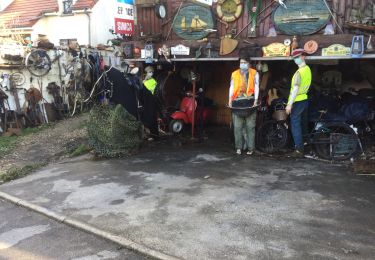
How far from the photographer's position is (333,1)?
8.20 meters

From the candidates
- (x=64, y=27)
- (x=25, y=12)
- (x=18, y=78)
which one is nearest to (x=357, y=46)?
(x=18, y=78)

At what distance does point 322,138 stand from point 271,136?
3.85 feet

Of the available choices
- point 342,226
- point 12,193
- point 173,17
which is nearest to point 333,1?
point 173,17

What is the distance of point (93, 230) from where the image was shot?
5535 millimetres

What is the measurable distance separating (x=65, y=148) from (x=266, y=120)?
568 cm

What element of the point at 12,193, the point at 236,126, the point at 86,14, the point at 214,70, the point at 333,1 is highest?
the point at 86,14

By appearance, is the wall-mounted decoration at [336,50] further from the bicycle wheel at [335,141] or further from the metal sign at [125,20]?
the metal sign at [125,20]

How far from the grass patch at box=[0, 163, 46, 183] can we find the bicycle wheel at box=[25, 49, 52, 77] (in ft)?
18.4

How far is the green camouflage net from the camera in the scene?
9.56 metres

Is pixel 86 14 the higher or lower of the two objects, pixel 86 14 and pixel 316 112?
the higher

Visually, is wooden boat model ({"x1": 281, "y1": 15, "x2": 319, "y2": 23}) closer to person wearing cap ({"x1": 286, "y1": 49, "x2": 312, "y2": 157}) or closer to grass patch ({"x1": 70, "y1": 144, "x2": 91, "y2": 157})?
person wearing cap ({"x1": 286, "y1": 49, "x2": 312, "y2": 157})

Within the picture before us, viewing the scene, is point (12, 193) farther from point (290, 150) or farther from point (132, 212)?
point (290, 150)

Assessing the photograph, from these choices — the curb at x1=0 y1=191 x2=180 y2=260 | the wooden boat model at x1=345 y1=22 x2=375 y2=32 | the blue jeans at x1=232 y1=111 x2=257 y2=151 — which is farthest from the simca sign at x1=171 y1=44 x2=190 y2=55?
the curb at x1=0 y1=191 x2=180 y2=260

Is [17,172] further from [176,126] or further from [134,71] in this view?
[176,126]
